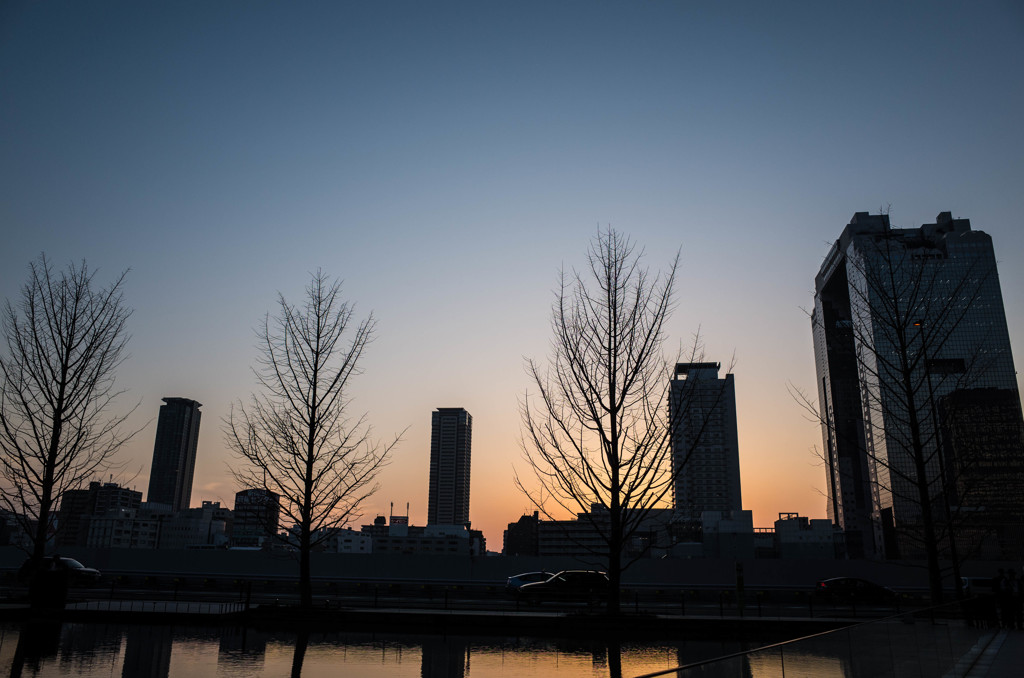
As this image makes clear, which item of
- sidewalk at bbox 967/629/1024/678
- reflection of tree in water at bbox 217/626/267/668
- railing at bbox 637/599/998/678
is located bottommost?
reflection of tree in water at bbox 217/626/267/668

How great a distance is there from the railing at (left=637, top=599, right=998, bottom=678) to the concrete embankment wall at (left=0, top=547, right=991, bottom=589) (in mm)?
27993

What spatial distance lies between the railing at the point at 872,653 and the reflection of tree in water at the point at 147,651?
11.4 metres

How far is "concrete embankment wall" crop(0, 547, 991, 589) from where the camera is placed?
1583 inches

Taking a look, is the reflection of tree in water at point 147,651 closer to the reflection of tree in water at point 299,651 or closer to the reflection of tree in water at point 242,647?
the reflection of tree in water at point 242,647

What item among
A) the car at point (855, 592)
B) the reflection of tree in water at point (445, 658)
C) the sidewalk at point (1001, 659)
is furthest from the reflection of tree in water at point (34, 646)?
the car at point (855, 592)

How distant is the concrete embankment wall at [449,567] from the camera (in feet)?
132

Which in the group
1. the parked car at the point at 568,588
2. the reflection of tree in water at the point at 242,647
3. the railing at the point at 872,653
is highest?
the railing at the point at 872,653

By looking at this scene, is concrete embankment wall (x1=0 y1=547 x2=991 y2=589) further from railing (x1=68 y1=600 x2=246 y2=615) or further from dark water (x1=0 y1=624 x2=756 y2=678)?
dark water (x1=0 y1=624 x2=756 y2=678)

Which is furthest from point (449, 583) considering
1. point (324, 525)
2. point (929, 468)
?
point (929, 468)

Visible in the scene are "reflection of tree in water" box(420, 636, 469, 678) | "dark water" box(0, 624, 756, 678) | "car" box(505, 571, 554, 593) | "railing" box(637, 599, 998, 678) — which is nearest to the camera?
"railing" box(637, 599, 998, 678)

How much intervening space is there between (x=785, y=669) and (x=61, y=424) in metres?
22.0

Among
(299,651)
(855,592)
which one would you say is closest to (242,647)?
(299,651)

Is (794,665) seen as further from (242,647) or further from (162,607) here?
(162,607)

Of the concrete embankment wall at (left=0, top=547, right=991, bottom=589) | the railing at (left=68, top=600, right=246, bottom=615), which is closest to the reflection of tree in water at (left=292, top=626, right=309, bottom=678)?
the railing at (left=68, top=600, right=246, bottom=615)
